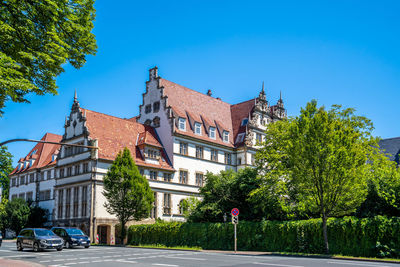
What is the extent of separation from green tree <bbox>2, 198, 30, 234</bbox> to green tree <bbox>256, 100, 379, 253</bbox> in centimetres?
4327

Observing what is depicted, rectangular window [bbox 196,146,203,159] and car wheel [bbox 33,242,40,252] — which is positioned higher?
rectangular window [bbox 196,146,203,159]

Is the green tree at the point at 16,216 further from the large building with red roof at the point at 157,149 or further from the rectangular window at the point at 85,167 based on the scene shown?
the rectangular window at the point at 85,167

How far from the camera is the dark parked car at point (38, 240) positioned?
2883cm

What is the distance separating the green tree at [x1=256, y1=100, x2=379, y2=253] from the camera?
26250 mm

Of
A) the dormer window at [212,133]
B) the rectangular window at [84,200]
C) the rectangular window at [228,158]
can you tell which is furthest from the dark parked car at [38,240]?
the rectangular window at [228,158]

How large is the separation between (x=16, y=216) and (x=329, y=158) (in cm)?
4720

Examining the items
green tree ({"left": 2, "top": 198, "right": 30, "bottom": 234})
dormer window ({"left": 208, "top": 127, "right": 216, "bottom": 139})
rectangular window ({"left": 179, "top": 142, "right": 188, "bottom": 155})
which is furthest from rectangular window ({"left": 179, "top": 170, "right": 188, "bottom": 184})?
green tree ({"left": 2, "top": 198, "right": 30, "bottom": 234})

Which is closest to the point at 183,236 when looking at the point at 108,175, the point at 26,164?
the point at 108,175

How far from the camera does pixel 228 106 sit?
68062 millimetres

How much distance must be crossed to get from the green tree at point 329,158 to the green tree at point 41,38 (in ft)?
54.1

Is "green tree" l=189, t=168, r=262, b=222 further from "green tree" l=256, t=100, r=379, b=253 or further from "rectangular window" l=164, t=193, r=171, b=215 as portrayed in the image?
"rectangular window" l=164, t=193, r=171, b=215

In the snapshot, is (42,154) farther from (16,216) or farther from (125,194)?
(125,194)

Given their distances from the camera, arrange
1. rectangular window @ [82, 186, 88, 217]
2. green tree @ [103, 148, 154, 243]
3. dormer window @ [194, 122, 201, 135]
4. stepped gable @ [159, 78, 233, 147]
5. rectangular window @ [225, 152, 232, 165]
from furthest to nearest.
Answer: rectangular window @ [225, 152, 232, 165]
dormer window @ [194, 122, 201, 135]
stepped gable @ [159, 78, 233, 147]
rectangular window @ [82, 186, 88, 217]
green tree @ [103, 148, 154, 243]

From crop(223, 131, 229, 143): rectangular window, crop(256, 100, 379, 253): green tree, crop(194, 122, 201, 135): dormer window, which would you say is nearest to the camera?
crop(256, 100, 379, 253): green tree
